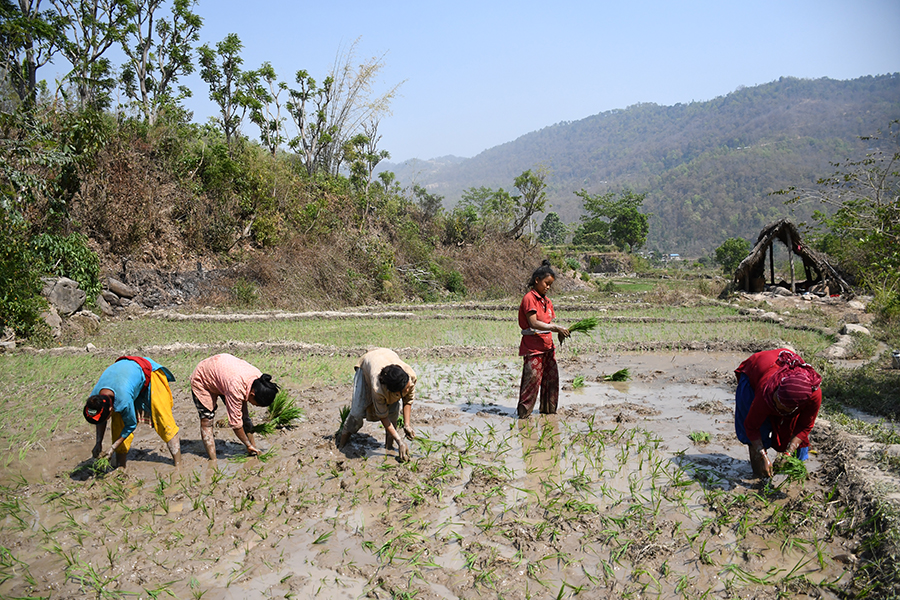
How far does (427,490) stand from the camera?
424 cm

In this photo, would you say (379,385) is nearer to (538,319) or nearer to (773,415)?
(538,319)

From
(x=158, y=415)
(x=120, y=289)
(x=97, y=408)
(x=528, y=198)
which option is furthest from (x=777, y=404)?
(x=528, y=198)

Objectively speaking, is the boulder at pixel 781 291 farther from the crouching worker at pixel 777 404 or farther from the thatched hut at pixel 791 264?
the crouching worker at pixel 777 404

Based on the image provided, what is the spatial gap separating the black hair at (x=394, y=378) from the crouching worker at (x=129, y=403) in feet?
5.67

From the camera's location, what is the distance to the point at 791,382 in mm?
3736

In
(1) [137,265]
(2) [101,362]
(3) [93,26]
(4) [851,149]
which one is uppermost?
(4) [851,149]

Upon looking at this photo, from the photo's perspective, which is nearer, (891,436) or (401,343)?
(891,436)

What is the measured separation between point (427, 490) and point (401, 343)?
6845 millimetres

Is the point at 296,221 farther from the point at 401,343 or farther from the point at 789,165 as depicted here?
the point at 789,165

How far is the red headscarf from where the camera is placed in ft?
12.1

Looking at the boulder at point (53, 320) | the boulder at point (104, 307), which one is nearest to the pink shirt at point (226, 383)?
the boulder at point (53, 320)

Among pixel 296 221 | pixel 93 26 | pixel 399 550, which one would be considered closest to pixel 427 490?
pixel 399 550

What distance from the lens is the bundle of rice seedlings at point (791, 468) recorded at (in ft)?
13.1

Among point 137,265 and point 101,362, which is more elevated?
point 137,265
